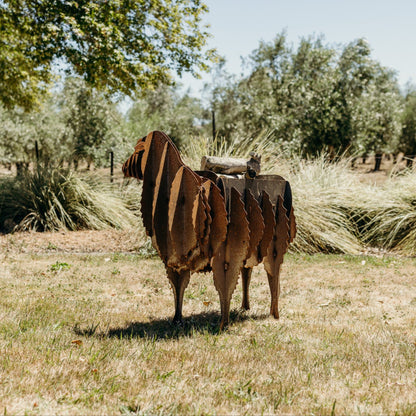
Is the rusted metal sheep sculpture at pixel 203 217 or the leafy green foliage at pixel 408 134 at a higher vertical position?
the leafy green foliage at pixel 408 134

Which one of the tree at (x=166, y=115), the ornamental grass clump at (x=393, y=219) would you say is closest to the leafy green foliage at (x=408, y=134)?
the tree at (x=166, y=115)

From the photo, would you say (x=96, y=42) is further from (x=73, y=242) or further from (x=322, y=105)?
(x=322, y=105)

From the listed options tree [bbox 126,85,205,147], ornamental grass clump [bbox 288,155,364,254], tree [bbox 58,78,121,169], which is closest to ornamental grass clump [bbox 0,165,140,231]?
ornamental grass clump [bbox 288,155,364,254]

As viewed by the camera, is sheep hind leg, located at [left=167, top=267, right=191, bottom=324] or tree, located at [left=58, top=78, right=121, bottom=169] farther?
tree, located at [left=58, top=78, right=121, bottom=169]

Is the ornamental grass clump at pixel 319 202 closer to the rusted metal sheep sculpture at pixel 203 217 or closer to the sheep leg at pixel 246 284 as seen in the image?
the sheep leg at pixel 246 284

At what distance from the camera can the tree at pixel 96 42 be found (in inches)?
405

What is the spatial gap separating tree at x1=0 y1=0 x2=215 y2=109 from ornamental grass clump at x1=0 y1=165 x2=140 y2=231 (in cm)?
272

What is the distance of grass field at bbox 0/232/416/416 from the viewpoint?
8.07 ft

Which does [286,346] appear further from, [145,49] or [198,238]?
[145,49]

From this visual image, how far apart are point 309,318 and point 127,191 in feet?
23.9

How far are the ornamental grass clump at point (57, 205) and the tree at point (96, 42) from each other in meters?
2.72

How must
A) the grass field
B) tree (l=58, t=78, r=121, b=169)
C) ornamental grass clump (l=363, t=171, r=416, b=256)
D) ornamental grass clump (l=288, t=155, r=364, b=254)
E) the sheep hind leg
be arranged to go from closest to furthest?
the grass field < the sheep hind leg < ornamental grass clump (l=288, t=155, r=364, b=254) < ornamental grass clump (l=363, t=171, r=416, b=256) < tree (l=58, t=78, r=121, b=169)

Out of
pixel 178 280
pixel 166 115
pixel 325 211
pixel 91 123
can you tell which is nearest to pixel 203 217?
pixel 178 280

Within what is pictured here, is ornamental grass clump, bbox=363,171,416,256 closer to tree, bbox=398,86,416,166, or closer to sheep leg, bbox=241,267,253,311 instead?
sheep leg, bbox=241,267,253,311
